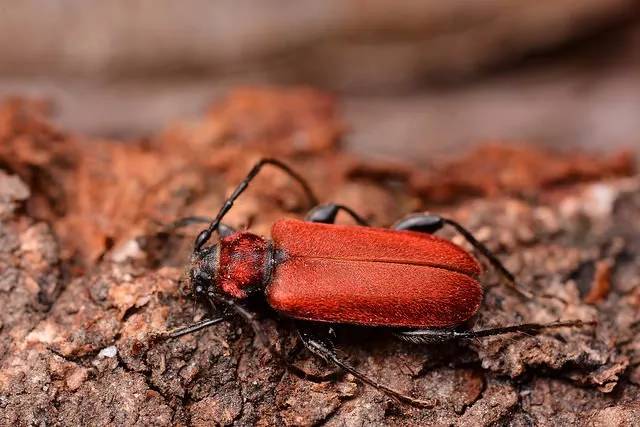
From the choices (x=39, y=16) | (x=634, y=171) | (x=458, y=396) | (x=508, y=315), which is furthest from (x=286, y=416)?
(x=39, y=16)

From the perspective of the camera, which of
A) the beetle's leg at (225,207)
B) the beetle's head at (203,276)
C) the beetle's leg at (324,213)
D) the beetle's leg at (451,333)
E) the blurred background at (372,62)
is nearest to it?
the beetle's leg at (451,333)

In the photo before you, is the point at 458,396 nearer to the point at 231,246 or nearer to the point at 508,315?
the point at 508,315

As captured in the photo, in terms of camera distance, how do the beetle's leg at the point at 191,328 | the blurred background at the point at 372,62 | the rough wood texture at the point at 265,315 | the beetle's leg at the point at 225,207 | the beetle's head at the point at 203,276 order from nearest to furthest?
the rough wood texture at the point at 265,315, the beetle's leg at the point at 191,328, the beetle's head at the point at 203,276, the beetle's leg at the point at 225,207, the blurred background at the point at 372,62

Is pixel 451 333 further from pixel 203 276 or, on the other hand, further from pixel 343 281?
pixel 203 276

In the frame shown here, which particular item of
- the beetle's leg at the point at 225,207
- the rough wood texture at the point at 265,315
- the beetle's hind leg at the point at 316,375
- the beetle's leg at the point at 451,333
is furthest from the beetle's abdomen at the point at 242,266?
the beetle's leg at the point at 451,333

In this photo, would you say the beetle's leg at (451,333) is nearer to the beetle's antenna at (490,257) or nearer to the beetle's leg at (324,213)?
the beetle's antenna at (490,257)

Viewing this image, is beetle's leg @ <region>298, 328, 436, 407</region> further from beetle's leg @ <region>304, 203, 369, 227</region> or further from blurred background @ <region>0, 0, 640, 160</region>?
blurred background @ <region>0, 0, 640, 160</region>

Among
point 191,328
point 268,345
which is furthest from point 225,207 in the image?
point 268,345
